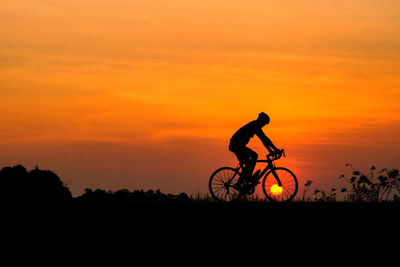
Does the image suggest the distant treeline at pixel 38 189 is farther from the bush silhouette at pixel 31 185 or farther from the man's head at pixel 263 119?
the man's head at pixel 263 119

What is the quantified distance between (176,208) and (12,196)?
838 centimetres

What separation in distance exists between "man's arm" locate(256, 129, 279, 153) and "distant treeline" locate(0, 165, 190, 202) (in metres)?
3.34

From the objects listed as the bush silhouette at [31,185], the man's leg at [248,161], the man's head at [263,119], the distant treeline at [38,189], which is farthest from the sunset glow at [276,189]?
the bush silhouette at [31,185]

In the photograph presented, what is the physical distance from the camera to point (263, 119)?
18016mm

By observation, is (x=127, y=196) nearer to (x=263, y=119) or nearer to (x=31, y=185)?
(x=31, y=185)

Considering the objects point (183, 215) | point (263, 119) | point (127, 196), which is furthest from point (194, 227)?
point (127, 196)

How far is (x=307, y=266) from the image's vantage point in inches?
379

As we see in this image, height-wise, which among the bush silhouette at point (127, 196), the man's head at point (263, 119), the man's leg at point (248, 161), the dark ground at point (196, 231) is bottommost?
the dark ground at point (196, 231)

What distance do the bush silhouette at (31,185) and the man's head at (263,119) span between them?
21.0 ft

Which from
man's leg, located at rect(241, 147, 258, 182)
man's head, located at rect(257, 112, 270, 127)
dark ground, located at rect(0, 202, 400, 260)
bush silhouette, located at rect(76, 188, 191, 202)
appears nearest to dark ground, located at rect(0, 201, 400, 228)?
dark ground, located at rect(0, 202, 400, 260)

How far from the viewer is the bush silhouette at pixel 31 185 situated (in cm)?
2114

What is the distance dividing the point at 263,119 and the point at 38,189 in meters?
7.49

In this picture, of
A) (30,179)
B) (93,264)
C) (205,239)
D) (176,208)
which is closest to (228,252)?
(205,239)

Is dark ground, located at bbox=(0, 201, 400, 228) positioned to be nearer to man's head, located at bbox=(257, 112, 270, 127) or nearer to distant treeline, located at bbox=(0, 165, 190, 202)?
man's head, located at bbox=(257, 112, 270, 127)
